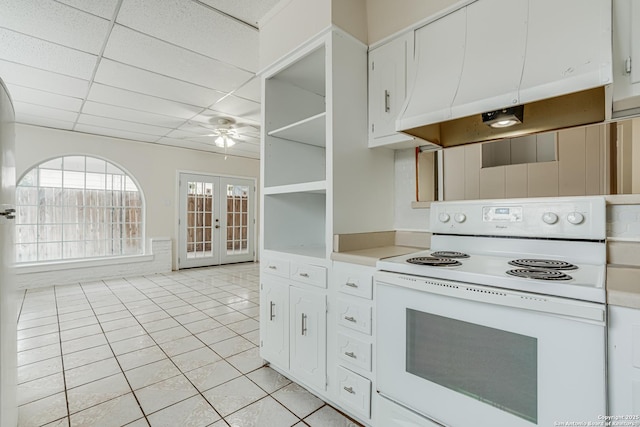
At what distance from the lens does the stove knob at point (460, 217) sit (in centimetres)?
173

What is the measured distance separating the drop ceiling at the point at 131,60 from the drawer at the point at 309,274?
1.88 meters

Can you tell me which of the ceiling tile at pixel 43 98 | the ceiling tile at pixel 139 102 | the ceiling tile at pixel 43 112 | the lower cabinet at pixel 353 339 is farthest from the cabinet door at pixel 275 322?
the ceiling tile at pixel 43 112

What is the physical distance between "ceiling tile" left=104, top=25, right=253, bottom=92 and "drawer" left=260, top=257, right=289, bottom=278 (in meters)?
1.98

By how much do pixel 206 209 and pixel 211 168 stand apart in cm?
95

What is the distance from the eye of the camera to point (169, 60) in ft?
8.96

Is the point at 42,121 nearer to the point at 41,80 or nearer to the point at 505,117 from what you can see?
the point at 41,80

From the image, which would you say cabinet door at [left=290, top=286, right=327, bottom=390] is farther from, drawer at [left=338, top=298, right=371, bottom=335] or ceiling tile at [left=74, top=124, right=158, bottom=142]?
ceiling tile at [left=74, top=124, right=158, bottom=142]

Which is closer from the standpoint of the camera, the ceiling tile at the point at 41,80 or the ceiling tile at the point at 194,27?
the ceiling tile at the point at 194,27

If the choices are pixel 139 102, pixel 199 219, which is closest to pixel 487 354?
pixel 139 102

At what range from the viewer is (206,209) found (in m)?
6.61

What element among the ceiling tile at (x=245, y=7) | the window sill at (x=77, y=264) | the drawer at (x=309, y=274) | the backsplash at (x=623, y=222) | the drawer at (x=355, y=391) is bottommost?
the drawer at (x=355, y=391)

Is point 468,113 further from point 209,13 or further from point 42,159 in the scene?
point 42,159

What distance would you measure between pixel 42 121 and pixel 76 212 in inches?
63.1

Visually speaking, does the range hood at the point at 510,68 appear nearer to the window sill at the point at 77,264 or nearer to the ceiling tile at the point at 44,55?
the ceiling tile at the point at 44,55
